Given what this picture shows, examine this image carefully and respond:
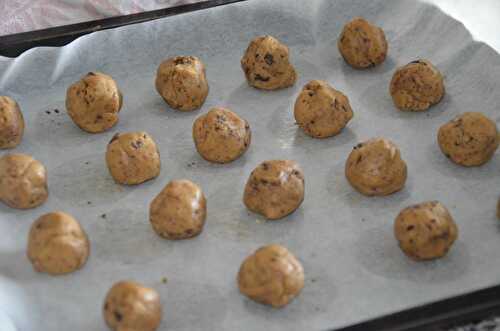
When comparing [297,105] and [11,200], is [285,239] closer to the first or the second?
[297,105]

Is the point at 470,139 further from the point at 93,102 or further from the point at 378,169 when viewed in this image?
the point at 93,102

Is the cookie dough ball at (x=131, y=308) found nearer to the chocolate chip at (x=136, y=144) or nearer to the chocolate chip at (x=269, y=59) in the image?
the chocolate chip at (x=136, y=144)

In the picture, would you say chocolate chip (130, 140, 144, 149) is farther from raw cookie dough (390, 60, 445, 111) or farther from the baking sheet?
raw cookie dough (390, 60, 445, 111)

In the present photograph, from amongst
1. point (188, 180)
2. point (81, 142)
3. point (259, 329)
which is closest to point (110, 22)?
point (81, 142)

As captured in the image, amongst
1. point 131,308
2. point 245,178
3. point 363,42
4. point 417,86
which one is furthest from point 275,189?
point 363,42

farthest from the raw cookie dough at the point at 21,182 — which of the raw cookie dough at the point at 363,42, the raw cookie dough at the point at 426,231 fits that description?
the raw cookie dough at the point at 363,42

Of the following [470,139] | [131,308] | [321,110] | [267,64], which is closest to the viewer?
[131,308]
